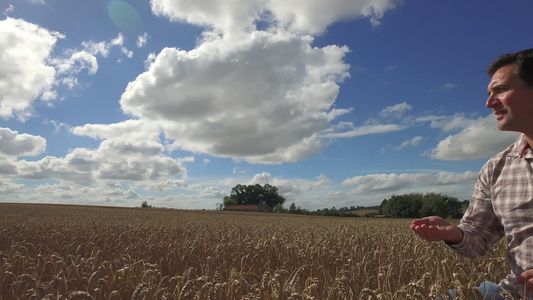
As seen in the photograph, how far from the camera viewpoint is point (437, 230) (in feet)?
9.72

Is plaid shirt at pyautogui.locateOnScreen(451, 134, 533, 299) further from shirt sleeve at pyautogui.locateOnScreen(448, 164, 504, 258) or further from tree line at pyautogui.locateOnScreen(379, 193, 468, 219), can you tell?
tree line at pyautogui.locateOnScreen(379, 193, 468, 219)

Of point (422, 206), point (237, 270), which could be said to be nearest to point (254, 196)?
point (422, 206)

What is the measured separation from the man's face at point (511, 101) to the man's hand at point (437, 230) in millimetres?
850

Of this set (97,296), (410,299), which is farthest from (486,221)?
(97,296)

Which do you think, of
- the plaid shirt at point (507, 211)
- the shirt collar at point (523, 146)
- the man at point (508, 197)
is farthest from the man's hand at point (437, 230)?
the shirt collar at point (523, 146)

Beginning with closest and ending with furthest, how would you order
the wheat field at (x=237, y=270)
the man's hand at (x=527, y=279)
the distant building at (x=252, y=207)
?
the man's hand at (x=527, y=279)
the wheat field at (x=237, y=270)
the distant building at (x=252, y=207)

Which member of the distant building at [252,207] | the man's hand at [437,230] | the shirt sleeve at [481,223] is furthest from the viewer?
the distant building at [252,207]

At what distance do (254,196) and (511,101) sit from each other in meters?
124

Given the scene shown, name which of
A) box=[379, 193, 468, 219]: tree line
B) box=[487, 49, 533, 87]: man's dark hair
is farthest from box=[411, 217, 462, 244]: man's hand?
box=[379, 193, 468, 219]: tree line

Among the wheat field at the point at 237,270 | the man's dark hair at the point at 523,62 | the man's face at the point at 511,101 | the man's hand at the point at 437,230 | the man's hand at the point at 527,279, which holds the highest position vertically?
the man's dark hair at the point at 523,62

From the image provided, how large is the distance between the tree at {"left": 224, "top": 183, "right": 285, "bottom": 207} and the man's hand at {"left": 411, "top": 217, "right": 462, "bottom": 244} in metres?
122

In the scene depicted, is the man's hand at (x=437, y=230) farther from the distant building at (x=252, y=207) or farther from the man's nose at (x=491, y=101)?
the distant building at (x=252, y=207)

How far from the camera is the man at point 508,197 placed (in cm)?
279

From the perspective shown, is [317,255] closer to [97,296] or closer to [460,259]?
[460,259]
